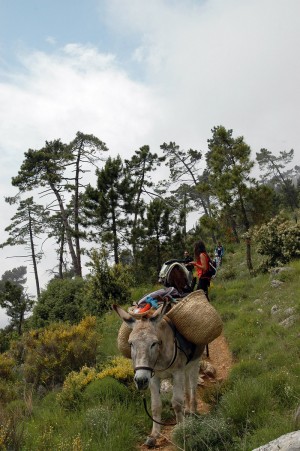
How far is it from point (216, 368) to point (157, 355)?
15.2 ft

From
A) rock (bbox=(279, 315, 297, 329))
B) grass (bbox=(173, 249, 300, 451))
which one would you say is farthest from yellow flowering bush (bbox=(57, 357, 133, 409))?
rock (bbox=(279, 315, 297, 329))

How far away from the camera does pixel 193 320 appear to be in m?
5.58

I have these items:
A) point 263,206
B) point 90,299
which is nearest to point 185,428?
point 90,299

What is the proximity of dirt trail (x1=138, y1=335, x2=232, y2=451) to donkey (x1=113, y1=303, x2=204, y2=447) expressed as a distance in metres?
0.19

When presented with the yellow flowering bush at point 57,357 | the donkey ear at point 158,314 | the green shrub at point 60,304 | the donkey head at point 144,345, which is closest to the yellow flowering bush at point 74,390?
the yellow flowering bush at point 57,357

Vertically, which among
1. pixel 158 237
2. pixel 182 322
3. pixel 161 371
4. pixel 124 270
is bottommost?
pixel 161 371

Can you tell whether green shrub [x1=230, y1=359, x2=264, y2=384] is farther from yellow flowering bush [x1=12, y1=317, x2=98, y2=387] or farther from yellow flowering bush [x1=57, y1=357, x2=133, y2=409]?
yellow flowering bush [x1=12, y1=317, x2=98, y2=387]

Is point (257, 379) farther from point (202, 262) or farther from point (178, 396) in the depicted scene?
point (202, 262)

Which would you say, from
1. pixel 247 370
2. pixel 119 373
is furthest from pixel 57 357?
pixel 247 370

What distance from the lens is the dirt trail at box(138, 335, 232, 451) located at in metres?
5.42

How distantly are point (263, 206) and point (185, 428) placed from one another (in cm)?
1429

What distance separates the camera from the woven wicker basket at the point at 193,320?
5578 mm

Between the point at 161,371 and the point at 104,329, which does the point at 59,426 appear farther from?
the point at 104,329

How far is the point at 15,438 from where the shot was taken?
5.46 meters
